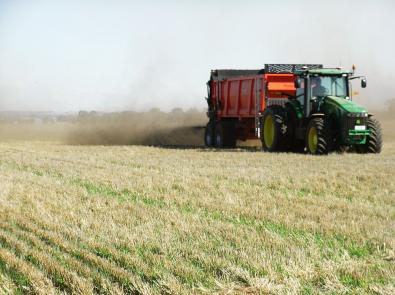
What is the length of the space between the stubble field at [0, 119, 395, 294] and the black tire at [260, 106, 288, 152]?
5901 millimetres

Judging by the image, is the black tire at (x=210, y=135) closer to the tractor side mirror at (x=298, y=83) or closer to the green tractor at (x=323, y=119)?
the green tractor at (x=323, y=119)

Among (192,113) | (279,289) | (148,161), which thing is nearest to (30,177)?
(148,161)

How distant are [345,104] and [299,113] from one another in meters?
1.34

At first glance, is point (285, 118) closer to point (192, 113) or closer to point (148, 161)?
point (148, 161)

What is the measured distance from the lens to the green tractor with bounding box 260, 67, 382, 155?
→ 16.4 meters

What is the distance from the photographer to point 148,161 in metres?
14.8

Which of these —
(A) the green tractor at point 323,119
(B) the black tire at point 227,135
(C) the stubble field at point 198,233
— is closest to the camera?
(C) the stubble field at point 198,233

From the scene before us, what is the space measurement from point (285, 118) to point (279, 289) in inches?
534

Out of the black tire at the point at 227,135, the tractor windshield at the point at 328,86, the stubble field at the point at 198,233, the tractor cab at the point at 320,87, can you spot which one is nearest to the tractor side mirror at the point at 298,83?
the tractor cab at the point at 320,87

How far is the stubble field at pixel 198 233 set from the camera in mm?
4770

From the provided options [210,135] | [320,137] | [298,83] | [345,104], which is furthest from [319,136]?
[210,135]

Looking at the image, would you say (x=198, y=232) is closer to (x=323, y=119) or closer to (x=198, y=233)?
(x=198, y=233)

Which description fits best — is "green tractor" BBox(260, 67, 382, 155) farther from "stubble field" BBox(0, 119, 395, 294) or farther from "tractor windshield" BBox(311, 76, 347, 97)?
"stubble field" BBox(0, 119, 395, 294)

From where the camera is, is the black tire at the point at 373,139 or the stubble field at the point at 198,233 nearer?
the stubble field at the point at 198,233
